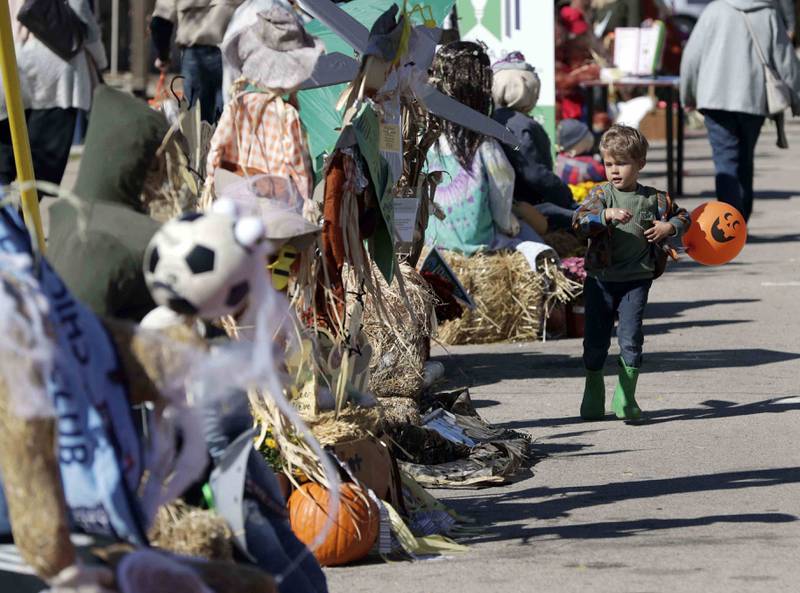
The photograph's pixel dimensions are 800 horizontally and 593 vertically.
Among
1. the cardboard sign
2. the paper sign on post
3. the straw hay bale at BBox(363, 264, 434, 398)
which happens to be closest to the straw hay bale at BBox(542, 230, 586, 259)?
A: the straw hay bale at BBox(363, 264, 434, 398)

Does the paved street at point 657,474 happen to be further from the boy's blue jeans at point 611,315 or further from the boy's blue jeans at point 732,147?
the boy's blue jeans at point 732,147

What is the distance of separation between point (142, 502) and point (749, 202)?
31.4ft

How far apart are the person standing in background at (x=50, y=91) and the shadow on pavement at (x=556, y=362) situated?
107 inches

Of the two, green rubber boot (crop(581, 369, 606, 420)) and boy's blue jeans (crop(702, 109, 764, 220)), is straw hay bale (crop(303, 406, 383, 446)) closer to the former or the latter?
green rubber boot (crop(581, 369, 606, 420))

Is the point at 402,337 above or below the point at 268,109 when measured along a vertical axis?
below

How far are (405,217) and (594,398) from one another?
1.18 m

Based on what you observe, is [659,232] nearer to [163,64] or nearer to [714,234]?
[714,234]

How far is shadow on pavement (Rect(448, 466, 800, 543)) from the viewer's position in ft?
17.4

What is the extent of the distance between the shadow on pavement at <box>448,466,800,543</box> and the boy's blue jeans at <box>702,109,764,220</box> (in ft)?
19.9

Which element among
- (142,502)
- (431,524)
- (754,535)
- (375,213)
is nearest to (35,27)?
(375,213)

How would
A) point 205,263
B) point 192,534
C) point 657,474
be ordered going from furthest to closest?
1. point 657,474
2. point 192,534
3. point 205,263

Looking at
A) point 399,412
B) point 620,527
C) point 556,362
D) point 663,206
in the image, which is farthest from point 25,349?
point 556,362

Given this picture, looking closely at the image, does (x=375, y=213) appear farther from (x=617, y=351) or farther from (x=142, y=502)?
(x=617, y=351)

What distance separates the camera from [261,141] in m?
4.95
